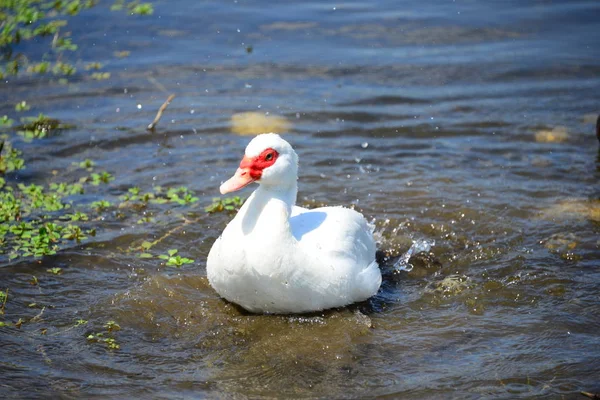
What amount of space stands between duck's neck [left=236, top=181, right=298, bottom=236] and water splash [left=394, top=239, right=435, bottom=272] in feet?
4.75

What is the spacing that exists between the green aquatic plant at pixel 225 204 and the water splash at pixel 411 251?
169 centimetres

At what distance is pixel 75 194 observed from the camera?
7414 mm

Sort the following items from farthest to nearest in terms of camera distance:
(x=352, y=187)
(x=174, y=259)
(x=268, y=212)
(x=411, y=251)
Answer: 1. (x=352, y=187)
2. (x=411, y=251)
3. (x=174, y=259)
4. (x=268, y=212)

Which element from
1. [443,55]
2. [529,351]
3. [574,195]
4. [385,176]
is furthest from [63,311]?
[443,55]

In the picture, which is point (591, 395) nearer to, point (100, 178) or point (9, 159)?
point (100, 178)

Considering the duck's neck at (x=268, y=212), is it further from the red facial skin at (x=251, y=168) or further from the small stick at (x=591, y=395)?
the small stick at (x=591, y=395)

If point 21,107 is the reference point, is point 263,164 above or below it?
above

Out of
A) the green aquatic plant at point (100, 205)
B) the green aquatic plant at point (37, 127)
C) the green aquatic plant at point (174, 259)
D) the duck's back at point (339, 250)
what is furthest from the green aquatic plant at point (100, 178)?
the duck's back at point (339, 250)

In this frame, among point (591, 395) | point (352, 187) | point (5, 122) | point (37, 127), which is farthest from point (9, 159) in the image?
point (591, 395)

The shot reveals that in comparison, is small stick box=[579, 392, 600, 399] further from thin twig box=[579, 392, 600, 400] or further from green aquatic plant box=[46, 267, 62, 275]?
green aquatic plant box=[46, 267, 62, 275]

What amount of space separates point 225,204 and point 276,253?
2.38 m

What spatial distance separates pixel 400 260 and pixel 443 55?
5090 millimetres

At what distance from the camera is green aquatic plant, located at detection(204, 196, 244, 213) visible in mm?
7238

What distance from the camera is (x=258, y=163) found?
5.11 meters
